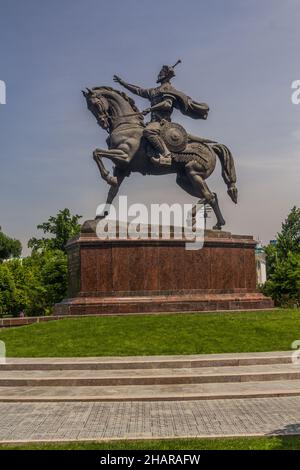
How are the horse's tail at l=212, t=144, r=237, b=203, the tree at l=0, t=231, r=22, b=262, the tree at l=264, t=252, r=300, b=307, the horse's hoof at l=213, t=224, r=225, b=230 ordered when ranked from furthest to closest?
the tree at l=0, t=231, r=22, b=262, the tree at l=264, t=252, r=300, b=307, the horse's tail at l=212, t=144, r=237, b=203, the horse's hoof at l=213, t=224, r=225, b=230

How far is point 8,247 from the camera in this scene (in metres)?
Result: 80.0

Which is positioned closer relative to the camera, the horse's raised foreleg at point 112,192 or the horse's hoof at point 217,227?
the horse's raised foreleg at point 112,192

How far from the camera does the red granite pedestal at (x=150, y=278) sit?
1788cm

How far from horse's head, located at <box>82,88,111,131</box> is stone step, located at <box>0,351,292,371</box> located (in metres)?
9.43

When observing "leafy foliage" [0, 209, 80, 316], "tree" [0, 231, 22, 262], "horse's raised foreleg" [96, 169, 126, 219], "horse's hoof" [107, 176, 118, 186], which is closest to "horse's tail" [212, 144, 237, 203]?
"horse's raised foreleg" [96, 169, 126, 219]

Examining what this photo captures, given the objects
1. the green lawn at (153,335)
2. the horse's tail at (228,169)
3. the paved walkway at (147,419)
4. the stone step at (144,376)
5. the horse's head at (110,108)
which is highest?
the horse's head at (110,108)

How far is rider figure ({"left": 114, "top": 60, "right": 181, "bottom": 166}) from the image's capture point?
64.1 ft

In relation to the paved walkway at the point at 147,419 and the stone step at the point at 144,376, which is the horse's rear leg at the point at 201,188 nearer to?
the stone step at the point at 144,376

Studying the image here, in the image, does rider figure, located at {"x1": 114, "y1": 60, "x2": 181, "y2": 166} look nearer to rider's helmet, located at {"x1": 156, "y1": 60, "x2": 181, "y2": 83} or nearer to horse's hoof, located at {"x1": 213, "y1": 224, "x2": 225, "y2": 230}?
rider's helmet, located at {"x1": 156, "y1": 60, "x2": 181, "y2": 83}

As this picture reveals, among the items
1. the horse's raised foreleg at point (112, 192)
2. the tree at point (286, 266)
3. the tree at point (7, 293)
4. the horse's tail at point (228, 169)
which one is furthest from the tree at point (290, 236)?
the horse's raised foreleg at point (112, 192)

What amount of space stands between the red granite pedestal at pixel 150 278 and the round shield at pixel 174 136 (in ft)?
9.79

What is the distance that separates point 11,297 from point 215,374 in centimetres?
4194
